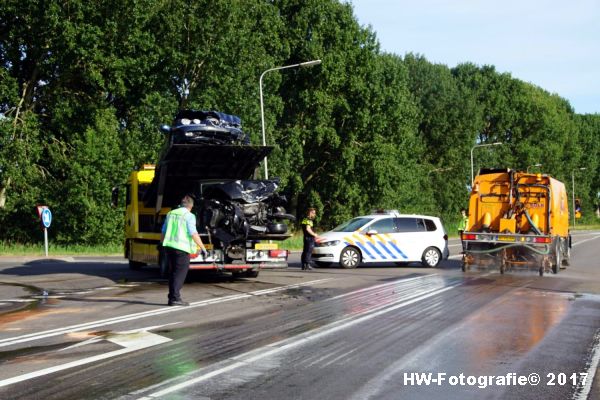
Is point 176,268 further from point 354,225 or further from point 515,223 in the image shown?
point 515,223

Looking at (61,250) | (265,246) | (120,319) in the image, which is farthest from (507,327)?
(61,250)

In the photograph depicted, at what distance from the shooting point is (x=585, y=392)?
253 inches

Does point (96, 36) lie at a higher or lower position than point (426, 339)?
higher

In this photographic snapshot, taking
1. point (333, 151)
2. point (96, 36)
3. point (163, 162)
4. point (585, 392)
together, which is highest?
point (96, 36)

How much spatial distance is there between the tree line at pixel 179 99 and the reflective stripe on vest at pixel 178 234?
23307 millimetres

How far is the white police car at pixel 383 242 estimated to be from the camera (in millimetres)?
21609

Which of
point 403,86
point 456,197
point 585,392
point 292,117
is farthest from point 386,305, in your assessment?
point 456,197

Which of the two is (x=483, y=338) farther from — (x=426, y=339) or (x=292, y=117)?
(x=292, y=117)

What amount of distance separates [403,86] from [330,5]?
8.01 m

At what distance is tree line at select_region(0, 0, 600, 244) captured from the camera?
34438 millimetres

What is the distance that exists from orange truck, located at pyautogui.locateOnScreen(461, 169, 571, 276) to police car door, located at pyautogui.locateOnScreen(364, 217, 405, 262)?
224 cm

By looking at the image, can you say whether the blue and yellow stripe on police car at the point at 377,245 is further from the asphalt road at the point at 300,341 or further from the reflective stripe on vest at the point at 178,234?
the reflective stripe on vest at the point at 178,234

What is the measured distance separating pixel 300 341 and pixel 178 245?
379cm

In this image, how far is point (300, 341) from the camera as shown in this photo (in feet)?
28.2
